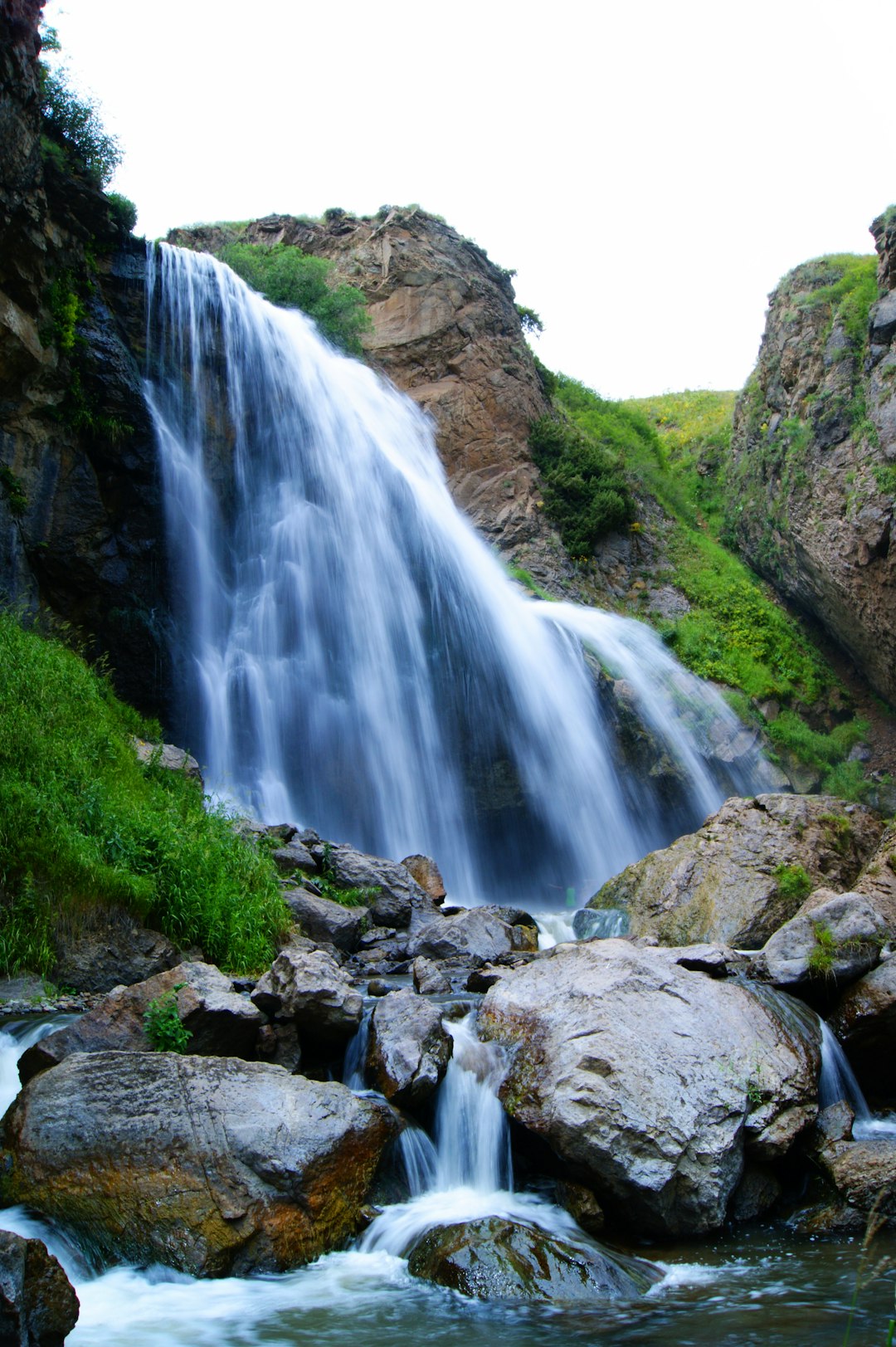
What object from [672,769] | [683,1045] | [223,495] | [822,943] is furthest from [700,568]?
[683,1045]

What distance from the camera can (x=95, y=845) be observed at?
333 inches

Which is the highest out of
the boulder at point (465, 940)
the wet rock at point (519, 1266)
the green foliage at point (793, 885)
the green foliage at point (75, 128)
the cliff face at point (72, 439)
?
the green foliage at point (75, 128)

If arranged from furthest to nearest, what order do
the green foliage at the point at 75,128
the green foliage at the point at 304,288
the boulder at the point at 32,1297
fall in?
the green foliage at the point at 304,288 → the green foliage at the point at 75,128 → the boulder at the point at 32,1297

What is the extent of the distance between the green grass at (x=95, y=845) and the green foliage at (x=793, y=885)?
604cm

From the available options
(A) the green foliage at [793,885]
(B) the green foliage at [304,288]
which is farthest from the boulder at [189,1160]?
(B) the green foliage at [304,288]

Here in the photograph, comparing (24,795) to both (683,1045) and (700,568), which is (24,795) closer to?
(683,1045)

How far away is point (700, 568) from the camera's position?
87.2 ft

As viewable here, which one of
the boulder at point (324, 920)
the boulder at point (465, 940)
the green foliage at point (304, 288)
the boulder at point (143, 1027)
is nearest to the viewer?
the boulder at point (143, 1027)

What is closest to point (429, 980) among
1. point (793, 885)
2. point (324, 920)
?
point (324, 920)

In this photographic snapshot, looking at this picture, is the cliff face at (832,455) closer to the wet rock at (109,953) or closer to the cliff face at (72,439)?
the cliff face at (72,439)

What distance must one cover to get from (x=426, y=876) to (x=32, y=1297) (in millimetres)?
10122

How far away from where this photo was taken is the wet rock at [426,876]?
13.4 meters

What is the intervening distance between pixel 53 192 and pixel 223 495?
584 cm

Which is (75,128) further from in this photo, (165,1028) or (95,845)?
(165,1028)
